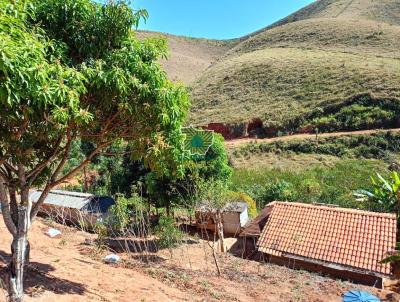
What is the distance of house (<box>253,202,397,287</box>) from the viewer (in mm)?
11781

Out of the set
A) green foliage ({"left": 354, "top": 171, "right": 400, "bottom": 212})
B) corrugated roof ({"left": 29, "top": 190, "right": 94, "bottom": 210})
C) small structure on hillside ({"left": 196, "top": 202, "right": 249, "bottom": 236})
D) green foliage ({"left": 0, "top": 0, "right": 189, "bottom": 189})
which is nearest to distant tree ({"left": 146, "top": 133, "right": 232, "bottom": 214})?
small structure on hillside ({"left": 196, "top": 202, "right": 249, "bottom": 236})

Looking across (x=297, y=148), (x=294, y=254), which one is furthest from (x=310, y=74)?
(x=294, y=254)

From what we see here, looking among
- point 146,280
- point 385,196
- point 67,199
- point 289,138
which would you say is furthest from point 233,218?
point 289,138

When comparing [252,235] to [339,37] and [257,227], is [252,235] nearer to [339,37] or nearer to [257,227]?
[257,227]

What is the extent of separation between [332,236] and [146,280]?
7.34 metres

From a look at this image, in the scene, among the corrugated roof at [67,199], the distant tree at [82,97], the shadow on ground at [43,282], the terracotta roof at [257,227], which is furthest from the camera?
the corrugated roof at [67,199]

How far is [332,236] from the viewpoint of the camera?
13031mm

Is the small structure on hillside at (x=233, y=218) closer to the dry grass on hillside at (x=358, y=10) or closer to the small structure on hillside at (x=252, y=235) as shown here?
the small structure on hillside at (x=252, y=235)

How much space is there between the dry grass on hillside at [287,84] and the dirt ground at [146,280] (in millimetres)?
29026

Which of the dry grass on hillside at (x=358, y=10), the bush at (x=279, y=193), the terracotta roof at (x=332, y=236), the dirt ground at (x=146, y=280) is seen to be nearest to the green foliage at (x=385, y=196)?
the terracotta roof at (x=332, y=236)

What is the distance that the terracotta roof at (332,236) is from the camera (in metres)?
12.0

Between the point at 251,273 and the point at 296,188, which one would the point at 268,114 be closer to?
the point at 296,188

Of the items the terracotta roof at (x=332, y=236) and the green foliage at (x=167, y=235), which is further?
the green foliage at (x=167, y=235)

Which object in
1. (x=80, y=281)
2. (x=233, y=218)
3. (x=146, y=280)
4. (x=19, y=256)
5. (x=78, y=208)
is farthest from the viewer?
(x=233, y=218)
